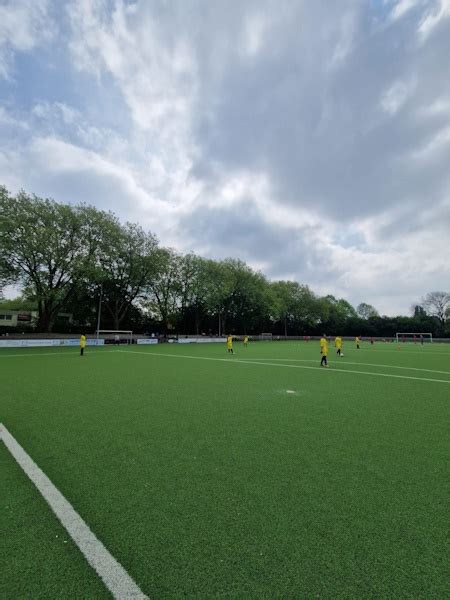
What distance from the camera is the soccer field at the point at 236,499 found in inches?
92.7

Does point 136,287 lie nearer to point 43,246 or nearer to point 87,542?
point 43,246

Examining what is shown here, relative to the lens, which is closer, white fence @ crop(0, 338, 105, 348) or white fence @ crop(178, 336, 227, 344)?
white fence @ crop(0, 338, 105, 348)

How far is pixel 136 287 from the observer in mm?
50688

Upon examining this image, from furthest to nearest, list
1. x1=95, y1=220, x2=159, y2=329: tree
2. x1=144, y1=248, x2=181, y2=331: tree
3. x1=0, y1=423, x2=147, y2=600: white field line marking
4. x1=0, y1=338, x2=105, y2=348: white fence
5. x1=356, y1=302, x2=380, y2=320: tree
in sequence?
x1=356, y1=302, x2=380, y2=320: tree < x1=144, y1=248, x2=181, y2=331: tree < x1=95, y1=220, x2=159, y2=329: tree < x1=0, y1=338, x2=105, y2=348: white fence < x1=0, y1=423, x2=147, y2=600: white field line marking

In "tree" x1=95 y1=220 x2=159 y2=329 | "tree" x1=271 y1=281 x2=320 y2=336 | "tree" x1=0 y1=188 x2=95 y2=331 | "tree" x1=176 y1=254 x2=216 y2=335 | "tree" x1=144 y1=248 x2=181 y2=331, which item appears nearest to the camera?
"tree" x1=0 y1=188 x2=95 y2=331

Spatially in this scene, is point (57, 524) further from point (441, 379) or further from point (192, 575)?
point (441, 379)

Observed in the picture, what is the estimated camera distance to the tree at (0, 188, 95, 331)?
34.2m

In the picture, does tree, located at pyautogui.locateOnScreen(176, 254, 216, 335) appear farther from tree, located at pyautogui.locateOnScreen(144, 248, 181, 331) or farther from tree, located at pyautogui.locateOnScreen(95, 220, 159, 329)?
tree, located at pyautogui.locateOnScreen(95, 220, 159, 329)

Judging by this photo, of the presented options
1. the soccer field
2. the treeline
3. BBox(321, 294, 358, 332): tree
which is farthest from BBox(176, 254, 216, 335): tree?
the soccer field

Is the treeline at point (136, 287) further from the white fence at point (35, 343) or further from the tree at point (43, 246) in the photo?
the white fence at point (35, 343)

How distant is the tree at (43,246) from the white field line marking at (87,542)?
34.4 m

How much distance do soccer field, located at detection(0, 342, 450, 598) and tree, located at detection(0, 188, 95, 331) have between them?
109 ft

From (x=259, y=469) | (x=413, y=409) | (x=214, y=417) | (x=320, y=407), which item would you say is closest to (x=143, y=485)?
(x=259, y=469)

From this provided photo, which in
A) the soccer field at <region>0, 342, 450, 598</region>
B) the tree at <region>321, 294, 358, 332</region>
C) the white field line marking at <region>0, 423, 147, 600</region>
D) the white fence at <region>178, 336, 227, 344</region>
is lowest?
the white field line marking at <region>0, 423, 147, 600</region>
